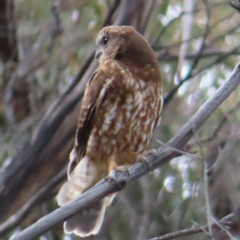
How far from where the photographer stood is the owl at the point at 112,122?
11.6 feet

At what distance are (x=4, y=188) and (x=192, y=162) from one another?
4.81 ft

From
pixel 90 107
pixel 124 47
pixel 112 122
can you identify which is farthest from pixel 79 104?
pixel 112 122

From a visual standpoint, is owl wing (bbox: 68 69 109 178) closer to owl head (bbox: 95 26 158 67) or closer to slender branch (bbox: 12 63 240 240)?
owl head (bbox: 95 26 158 67)

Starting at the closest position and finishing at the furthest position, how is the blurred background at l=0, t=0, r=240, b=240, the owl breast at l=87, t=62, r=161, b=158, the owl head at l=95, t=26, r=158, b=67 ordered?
1. the owl breast at l=87, t=62, r=161, b=158
2. the owl head at l=95, t=26, r=158, b=67
3. the blurred background at l=0, t=0, r=240, b=240

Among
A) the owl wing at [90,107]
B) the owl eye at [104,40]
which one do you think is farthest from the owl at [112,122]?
the owl eye at [104,40]

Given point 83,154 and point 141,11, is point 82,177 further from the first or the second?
point 141,11

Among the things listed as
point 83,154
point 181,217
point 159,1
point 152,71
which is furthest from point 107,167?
point 159,1

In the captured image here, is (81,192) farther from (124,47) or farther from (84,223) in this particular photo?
(124,47)

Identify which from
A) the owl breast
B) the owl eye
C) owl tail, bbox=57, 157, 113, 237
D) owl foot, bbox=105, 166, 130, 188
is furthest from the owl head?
owl foot, bbox=105, 166, 130, 188

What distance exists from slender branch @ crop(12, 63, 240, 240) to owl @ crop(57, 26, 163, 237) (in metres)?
0.55

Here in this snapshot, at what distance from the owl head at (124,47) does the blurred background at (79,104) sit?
715 mm

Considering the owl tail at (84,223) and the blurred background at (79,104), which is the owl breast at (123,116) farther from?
the blurred background at (79,104)

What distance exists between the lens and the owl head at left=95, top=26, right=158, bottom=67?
→ 379 centimetres

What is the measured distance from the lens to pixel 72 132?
4871 millimetres
